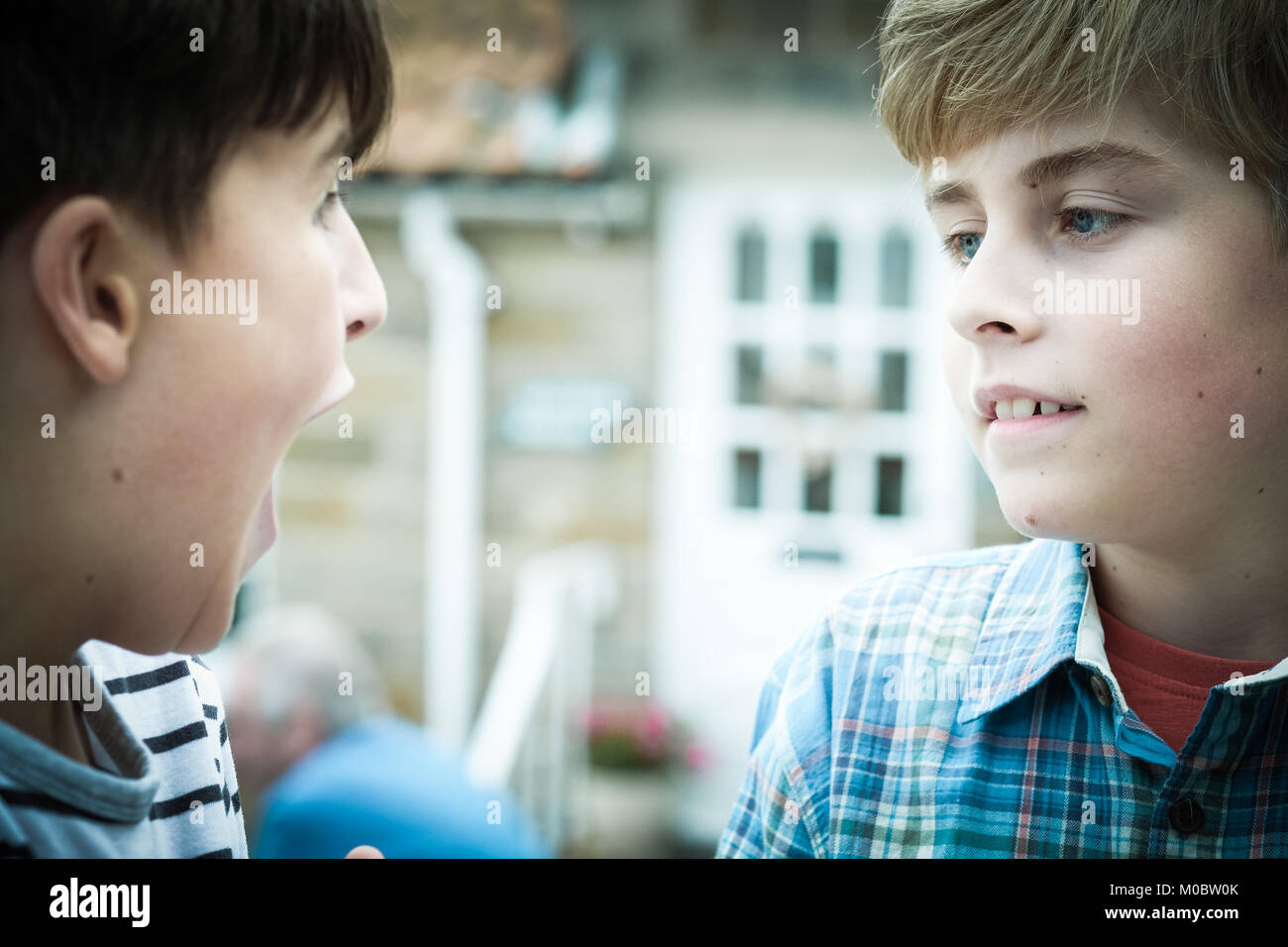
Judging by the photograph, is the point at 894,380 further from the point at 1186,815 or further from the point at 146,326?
the point at 146,326

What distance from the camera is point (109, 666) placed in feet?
2.33

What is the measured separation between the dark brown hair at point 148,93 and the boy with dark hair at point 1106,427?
1.32 ft

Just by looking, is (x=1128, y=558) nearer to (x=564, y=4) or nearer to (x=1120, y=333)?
(x=1120, y=333)

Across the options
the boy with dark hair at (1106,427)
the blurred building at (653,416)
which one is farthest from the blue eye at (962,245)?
the blurred building at (653,416)

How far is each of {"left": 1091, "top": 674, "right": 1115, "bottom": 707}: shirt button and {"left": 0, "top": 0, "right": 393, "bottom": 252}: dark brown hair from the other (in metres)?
0.58

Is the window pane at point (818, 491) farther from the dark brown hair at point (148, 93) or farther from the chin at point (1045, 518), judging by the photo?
the dark brown hair at point (148, 93)

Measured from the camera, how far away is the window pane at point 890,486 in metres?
3.70

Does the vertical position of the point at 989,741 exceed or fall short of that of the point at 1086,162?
it falls short

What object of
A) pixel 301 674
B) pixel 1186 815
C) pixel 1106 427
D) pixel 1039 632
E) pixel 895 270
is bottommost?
pixel 301 674

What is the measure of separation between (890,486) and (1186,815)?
3.06 m

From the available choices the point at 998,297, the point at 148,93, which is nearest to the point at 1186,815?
the point at 998,297

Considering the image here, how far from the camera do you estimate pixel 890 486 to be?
3.71 meters

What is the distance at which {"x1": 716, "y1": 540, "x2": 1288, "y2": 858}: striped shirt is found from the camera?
2.28 feet
